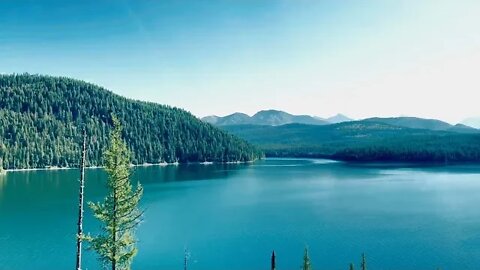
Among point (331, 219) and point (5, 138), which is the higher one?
point (5, 138)

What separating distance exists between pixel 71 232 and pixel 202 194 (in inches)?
2012

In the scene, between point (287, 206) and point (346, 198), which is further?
point (346, 198)

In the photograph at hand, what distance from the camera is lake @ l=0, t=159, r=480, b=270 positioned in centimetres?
5356

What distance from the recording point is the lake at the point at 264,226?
5356 centimetres

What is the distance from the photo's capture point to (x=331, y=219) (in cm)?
7819

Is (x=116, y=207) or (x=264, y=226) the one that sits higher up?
(x=116, y=207)

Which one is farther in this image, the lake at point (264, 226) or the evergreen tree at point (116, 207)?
the lake at point (264, 226)

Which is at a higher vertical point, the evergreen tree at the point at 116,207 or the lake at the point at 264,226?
the evergreen tree at the point at 116,207

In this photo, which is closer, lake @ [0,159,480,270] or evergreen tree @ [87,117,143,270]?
evergreen tree @ [87,117,143,270]

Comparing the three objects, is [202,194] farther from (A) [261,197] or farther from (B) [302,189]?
(B) [302,189]

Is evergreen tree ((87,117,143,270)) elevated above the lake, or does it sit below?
above

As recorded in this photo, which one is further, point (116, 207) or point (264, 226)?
point (264, 226)

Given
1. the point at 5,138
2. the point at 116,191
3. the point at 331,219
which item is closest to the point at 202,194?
the point at 331,219

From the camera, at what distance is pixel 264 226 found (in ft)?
238
